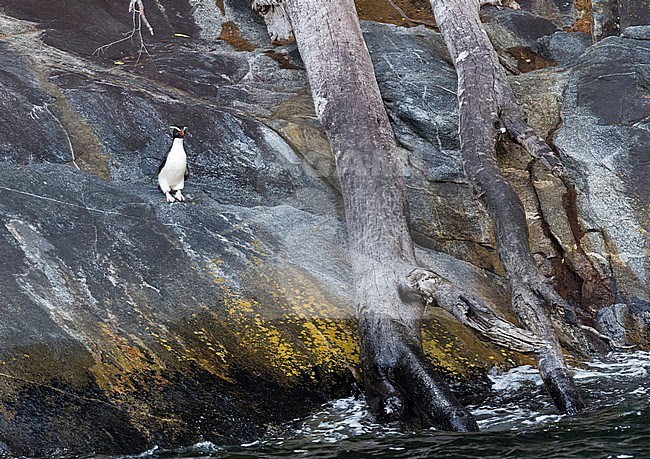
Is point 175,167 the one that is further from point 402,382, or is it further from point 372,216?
point 402,382

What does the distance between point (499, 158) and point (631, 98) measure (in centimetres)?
160

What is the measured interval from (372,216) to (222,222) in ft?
4.22

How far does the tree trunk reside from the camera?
570 centimetres

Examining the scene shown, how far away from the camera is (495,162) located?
7.39 meters

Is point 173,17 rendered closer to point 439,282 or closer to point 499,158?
point 499,158

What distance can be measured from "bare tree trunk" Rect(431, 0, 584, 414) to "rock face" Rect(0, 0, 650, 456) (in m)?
0.70

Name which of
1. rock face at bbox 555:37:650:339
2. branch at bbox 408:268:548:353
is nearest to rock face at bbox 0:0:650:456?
rock face at bbox 555:37:650:339

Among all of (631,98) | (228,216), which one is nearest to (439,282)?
(228,216)

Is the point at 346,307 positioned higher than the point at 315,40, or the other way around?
the point at 315,40

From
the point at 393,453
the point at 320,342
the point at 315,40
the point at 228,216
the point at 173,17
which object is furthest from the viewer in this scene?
the point at 173,17

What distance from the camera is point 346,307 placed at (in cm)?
660

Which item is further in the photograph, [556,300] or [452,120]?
[452,120]

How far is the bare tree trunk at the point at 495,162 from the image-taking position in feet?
18.6

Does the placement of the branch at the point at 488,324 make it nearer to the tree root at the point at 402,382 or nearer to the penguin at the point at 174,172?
the tree root at the point at 402,382
